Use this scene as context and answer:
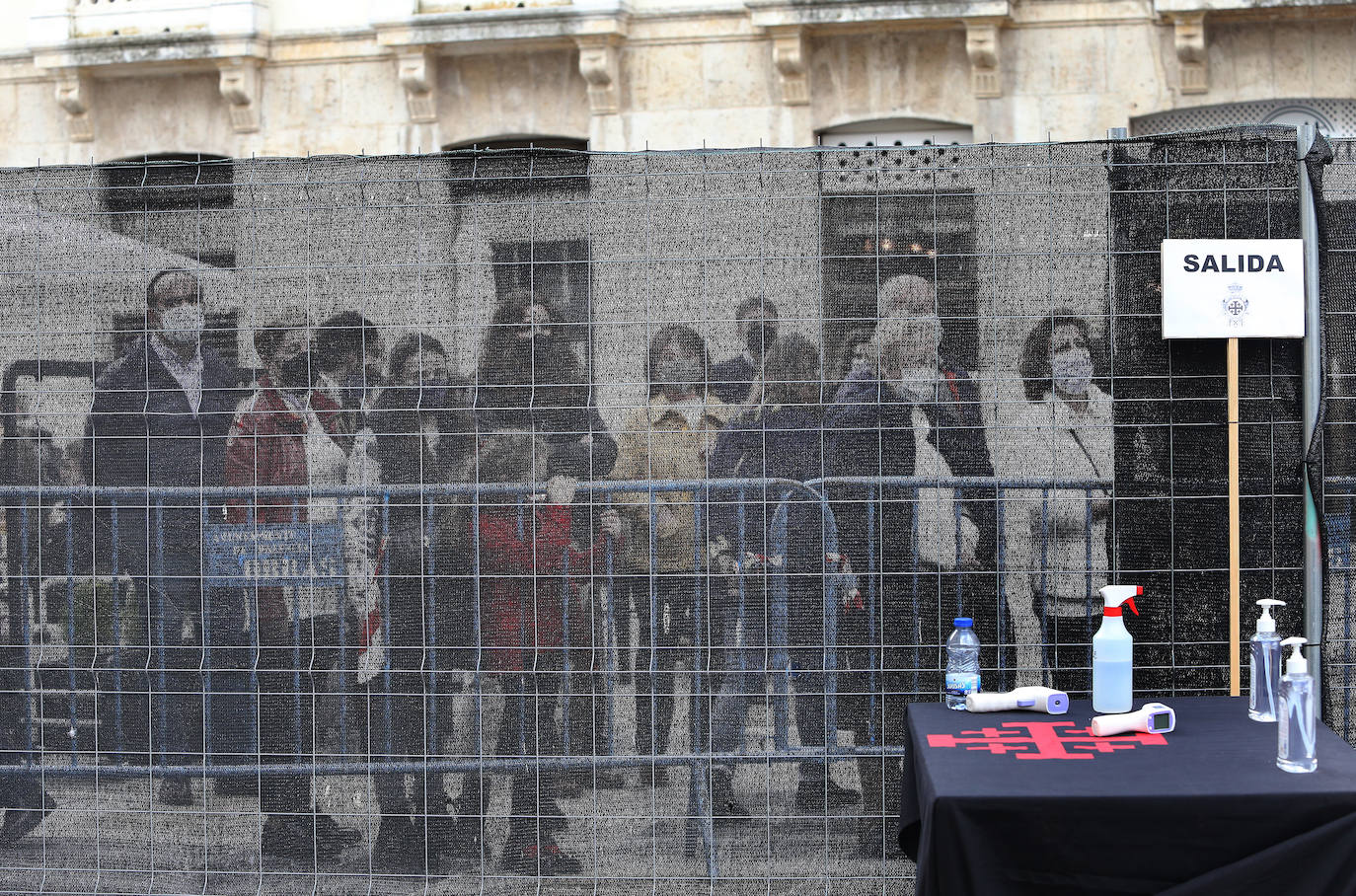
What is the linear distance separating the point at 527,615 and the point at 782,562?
3.04ft

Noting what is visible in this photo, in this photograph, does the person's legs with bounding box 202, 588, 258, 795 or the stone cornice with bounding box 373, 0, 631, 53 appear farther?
the stone cornice with bounding box 373, 0, 631, 53

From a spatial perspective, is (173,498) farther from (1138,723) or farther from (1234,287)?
(1234,287)

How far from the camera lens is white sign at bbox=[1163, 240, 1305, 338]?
465 centimetres

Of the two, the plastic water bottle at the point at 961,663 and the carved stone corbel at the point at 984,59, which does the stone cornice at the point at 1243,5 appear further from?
the plastic water bottle at the point at 961,663

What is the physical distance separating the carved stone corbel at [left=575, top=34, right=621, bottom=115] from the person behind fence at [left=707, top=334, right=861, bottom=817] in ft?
29.7

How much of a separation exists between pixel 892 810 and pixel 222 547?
2583 millimetres

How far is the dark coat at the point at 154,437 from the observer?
5004 mm

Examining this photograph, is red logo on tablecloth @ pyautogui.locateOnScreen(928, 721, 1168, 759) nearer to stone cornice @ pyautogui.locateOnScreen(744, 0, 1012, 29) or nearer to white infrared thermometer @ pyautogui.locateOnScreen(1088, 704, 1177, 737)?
white infrared thermometer @ pyautogui.locateOnScreen(1088, 704, 1177, 737)

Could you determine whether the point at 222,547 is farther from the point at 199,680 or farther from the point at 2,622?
the point at 2,622

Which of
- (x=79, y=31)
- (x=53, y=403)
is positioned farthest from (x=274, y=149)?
(x=53, y=403)

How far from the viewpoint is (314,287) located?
4.99 meters

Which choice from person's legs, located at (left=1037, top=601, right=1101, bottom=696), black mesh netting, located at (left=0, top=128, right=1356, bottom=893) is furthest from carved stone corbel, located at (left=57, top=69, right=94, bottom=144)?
person's legs, located at (left=1037, top=601, right=1101, bottom=696)

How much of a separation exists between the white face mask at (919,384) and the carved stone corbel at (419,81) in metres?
9.94

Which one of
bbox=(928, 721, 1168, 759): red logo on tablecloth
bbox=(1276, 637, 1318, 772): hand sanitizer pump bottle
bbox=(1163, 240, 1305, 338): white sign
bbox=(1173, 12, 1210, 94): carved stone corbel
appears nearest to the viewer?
bbox=(1276, 637, 1318, 772): hand sanitizer pump bottle
